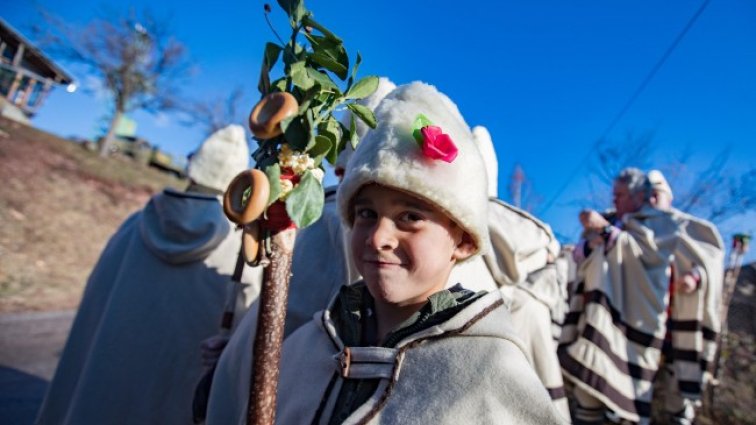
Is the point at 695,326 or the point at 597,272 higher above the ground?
the point at 597,272

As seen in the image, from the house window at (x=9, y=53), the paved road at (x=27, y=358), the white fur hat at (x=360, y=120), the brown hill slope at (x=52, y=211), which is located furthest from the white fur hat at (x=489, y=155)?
the house window at (x=9, y=53)

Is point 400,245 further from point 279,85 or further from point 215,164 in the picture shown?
point 215,164

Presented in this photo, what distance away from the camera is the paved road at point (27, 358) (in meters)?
4.38

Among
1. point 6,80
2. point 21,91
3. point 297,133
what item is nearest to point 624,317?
point 297,133

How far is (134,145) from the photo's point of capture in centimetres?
2927

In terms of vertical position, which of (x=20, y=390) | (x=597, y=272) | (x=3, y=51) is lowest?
(x=20, y=390)

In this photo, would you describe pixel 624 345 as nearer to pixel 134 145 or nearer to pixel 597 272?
pixel 597 272

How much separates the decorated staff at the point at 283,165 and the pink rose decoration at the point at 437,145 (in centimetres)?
31

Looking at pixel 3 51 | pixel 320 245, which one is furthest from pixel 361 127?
pixel 3 51

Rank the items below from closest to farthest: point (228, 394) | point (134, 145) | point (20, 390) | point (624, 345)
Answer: point (228, 394), point (624, 345), point (20, 390), point (134, 145)

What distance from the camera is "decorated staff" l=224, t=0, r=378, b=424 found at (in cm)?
95

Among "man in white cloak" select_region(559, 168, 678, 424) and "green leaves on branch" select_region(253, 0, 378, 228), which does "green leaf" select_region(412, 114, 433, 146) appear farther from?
"man in white cloak" select_region(559, 168, 678, 424)

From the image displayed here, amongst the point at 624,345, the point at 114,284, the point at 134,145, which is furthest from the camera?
the point at 134,145

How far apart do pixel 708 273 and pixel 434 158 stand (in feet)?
14.8
